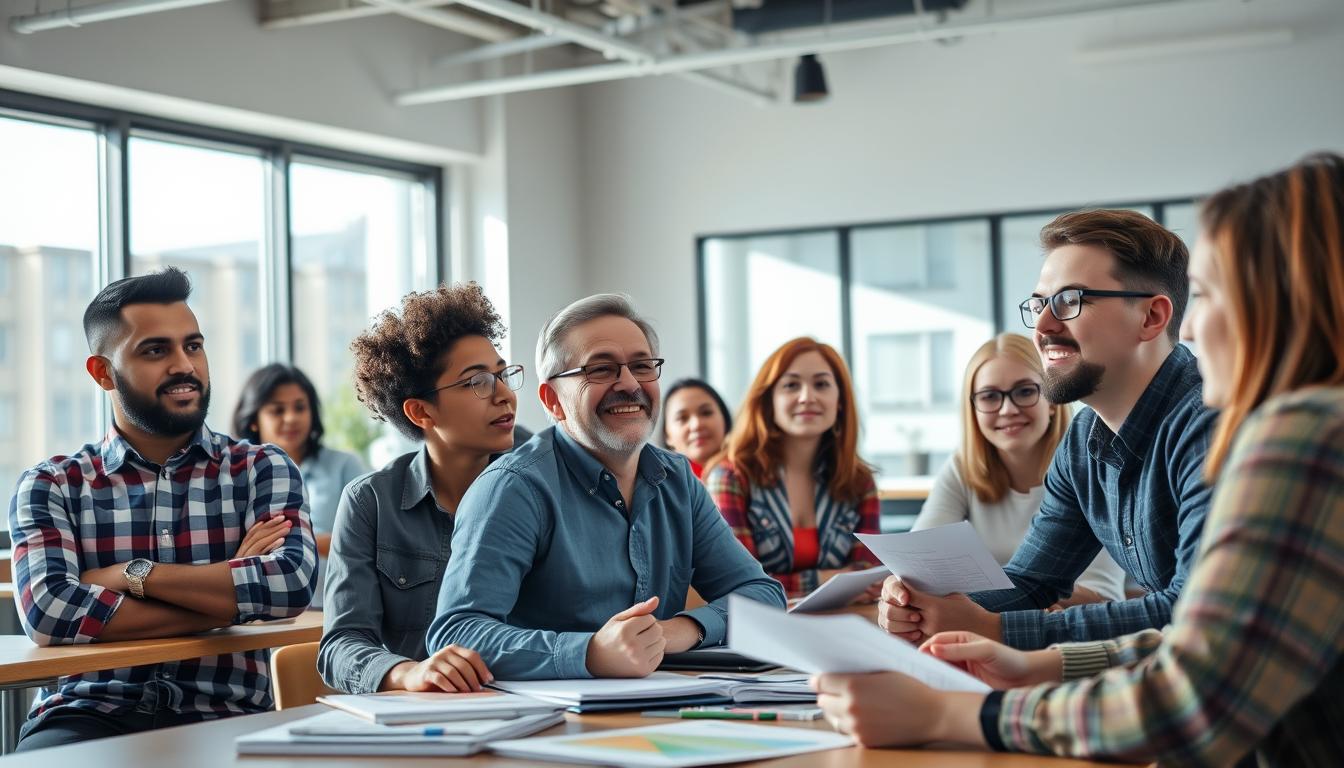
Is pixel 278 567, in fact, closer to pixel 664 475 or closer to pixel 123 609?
pixel 123 609

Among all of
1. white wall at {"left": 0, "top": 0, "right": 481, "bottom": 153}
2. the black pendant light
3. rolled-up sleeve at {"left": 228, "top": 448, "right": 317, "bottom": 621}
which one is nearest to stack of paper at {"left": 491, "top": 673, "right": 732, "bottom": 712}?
rolled-up sleeve at {"left": 228, "top": 448, "right": 317, "bottom": 621}

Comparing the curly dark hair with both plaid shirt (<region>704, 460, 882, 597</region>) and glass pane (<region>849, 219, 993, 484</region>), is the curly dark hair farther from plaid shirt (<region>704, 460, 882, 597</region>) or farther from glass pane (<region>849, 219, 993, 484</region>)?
glass pane (<region>849, 219, 993, 484</region>)

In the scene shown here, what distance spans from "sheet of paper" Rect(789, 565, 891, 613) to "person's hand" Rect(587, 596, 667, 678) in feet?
0.66

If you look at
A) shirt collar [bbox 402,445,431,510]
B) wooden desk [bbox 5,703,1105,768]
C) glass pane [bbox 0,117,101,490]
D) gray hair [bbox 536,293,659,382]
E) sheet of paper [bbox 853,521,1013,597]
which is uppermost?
glass pane [bbox 0,117,101,490]

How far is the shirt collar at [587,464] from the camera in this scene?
2236mm

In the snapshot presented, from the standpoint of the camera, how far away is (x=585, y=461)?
7.34 ft

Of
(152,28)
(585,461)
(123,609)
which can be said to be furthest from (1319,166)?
(152,28)

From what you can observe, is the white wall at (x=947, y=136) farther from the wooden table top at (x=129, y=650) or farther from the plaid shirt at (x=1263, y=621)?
the plaid shirt at (x=1263, y=621)

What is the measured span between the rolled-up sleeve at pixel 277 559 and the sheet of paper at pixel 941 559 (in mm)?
1332

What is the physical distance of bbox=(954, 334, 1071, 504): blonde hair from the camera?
354cm

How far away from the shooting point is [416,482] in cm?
253

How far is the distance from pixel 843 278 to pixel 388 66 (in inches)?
119

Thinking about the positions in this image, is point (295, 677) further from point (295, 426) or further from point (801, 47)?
point (801, 47)

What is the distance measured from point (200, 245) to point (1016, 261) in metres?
4.56
